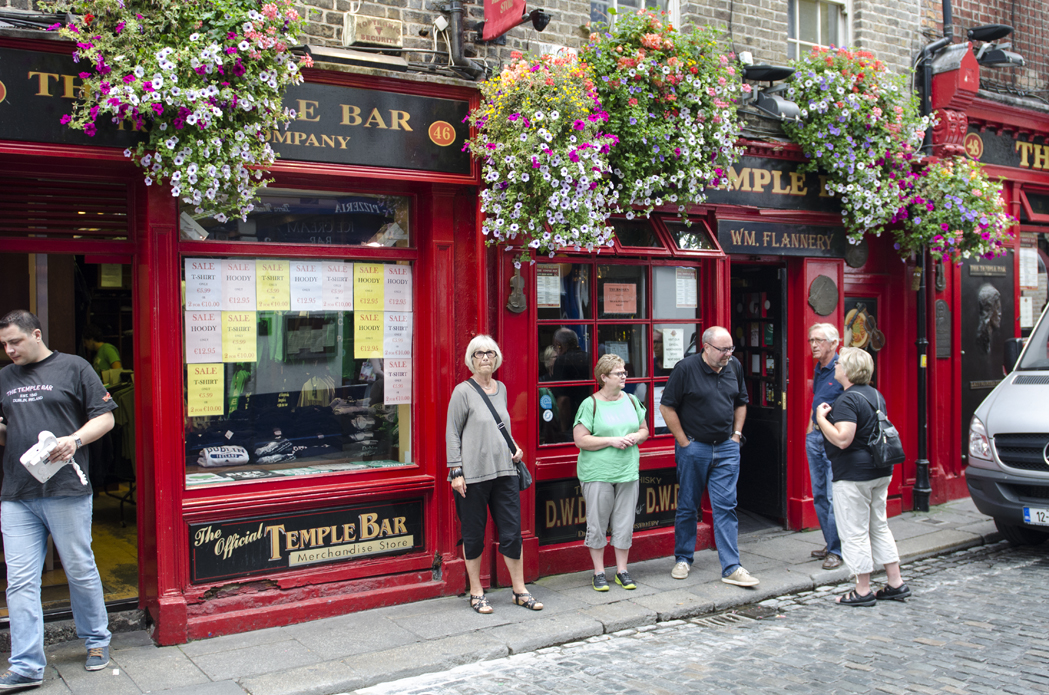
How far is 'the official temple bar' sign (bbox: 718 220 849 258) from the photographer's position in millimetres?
8055

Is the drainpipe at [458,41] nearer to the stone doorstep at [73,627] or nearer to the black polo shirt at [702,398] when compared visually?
the black polo shirt at [702,398]

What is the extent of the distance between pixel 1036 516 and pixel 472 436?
15.6 feet

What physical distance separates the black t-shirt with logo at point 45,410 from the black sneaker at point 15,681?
3.04ft

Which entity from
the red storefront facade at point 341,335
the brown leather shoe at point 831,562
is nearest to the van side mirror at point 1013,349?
the red storefront facade at point 341,335

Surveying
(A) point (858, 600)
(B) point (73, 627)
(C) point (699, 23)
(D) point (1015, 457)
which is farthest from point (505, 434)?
(C) point (699, 23)

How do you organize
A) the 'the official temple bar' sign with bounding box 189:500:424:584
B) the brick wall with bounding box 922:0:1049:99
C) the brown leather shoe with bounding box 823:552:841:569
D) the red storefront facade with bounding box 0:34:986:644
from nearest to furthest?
1. the red storefront facade with bounding box 0:34:986:644
2. the 'the official temple bar' sign with bounding box 189:500:424:584
3. the brown leather shoe with bounding box 823:552:841:569
4. the brick wall with bounding box 922:0:1049:99

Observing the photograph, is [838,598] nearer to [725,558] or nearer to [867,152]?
[725,558]

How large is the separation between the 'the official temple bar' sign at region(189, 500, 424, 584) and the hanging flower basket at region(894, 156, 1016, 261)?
5773 millimetres

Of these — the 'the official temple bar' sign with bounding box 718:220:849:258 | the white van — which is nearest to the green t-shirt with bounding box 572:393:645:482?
the 'the official temple bar' sign with bounding box 718:220:849:258

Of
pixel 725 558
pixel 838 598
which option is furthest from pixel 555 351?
pixel 838 598

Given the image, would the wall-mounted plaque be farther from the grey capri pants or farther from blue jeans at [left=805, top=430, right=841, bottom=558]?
the grey capri pants

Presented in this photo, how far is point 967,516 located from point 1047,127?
5041 millimetres

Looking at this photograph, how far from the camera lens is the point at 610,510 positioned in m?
6.51

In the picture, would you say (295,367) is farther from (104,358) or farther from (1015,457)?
(1015,457)
